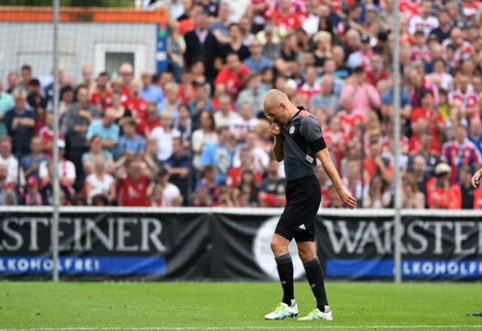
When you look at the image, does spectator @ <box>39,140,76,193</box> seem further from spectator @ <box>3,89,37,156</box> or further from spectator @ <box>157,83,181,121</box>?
spectator @ <box>157,83,181,121</box>

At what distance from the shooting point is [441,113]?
1823cm

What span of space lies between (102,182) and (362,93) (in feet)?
18.6

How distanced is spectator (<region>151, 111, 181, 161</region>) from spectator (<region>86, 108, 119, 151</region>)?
712mm

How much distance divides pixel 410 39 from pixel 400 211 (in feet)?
18.5

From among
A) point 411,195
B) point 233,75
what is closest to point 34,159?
point 233,75

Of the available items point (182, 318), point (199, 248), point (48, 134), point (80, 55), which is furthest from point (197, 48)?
point (182, 318)

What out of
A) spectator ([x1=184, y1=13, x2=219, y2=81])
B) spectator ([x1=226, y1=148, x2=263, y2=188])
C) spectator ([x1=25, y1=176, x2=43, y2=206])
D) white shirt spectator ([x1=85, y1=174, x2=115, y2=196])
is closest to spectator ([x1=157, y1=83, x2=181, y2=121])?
spectator ([x1=184, y1=13, x2=219, y2=81])

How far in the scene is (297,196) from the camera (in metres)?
8.31

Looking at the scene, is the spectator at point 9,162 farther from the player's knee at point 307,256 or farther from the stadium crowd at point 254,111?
the player's knee at point 307,256

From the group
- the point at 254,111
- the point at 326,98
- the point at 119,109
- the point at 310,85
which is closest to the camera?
the point at 119,109

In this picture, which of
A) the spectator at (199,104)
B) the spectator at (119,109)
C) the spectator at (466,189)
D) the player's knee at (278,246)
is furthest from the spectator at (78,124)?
the player's knee at (278,246)

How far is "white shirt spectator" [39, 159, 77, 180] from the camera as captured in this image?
1545 centimetres

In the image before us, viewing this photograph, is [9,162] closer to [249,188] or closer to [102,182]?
[102,182]

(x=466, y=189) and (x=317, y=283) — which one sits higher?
(x=466, y=189)
